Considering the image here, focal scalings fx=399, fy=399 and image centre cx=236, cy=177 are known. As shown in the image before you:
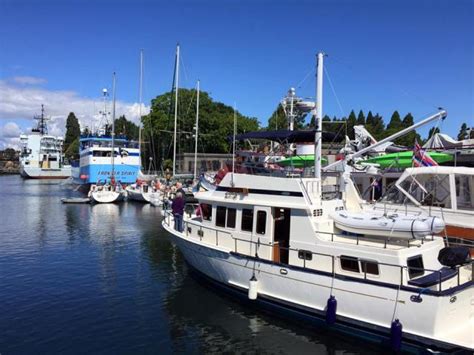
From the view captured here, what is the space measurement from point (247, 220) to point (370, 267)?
14.5ft

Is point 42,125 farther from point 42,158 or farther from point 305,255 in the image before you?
point 305,255

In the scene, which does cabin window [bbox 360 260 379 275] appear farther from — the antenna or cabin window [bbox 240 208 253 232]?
the antenna

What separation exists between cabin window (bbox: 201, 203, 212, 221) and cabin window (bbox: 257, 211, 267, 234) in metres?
2.51

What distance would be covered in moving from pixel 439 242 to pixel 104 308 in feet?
34.5

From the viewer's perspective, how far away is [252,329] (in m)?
11.5

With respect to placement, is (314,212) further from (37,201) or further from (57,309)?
(37,201)

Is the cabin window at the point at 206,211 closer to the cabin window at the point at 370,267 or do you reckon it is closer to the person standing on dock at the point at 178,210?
the person standing on dock at the point at 178,210

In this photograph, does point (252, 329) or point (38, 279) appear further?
point (38, 279)

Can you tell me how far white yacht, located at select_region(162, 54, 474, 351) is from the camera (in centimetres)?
966

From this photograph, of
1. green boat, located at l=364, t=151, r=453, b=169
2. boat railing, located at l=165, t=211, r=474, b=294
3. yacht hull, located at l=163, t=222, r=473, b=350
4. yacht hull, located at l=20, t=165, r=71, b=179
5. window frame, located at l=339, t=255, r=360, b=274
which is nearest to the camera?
yacht hull, located at l=163, t=222, r=473, b=350

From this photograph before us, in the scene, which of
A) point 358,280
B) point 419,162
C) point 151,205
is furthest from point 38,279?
point 151,205

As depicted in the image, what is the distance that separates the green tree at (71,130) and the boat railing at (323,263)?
123217 millimetres

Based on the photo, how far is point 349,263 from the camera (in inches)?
441

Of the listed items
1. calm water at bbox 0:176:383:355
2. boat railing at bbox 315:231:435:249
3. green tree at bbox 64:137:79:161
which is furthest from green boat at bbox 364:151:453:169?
green tree at bbox 64:137:79:161
